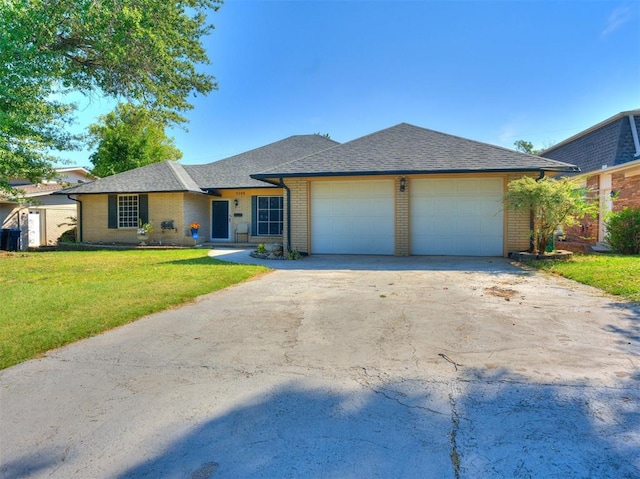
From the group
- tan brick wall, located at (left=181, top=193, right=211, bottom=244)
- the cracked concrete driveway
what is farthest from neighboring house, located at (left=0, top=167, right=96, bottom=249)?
the cracked concrete driveway

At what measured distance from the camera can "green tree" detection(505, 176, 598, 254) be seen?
9953 mm

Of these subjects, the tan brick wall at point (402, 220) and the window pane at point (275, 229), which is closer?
the tan brick wall at point (402, 220)

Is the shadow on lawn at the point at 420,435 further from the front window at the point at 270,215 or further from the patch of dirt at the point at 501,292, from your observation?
the front window at the point at 270,215

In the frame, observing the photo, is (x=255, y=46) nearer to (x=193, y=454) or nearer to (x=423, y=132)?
(x=423, y=132)

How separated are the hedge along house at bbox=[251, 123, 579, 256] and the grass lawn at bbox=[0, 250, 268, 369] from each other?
11.9 feet

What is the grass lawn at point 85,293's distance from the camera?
4.72 metres

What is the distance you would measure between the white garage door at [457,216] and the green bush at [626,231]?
3.36 metres

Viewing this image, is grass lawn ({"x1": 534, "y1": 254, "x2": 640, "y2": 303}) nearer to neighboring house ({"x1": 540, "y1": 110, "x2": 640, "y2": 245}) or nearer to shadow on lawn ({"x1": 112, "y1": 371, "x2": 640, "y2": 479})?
neighboring house ({"x1": 540, "y1": 110, "x2": 640, "y2": 245})

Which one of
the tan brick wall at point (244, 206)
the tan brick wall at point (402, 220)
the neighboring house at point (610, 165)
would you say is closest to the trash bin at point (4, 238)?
the tan brick wall at point (244, 206)

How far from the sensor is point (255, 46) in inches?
649

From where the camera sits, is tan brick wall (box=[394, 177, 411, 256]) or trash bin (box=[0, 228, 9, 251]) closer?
tan brick wall (box=[394, 177, 411, 256])

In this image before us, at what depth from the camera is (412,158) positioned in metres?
12.2

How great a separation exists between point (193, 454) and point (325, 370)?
1.47 m

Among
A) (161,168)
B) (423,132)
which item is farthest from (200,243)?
(423,132)
